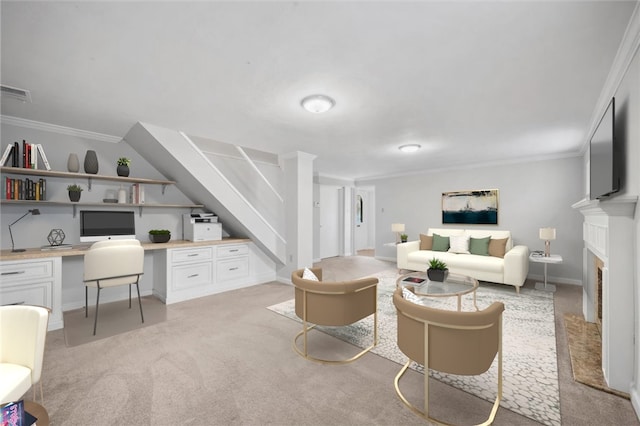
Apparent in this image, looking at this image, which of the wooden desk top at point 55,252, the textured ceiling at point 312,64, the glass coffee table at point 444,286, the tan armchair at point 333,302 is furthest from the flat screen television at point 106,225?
the glass coffee table at point 444,286

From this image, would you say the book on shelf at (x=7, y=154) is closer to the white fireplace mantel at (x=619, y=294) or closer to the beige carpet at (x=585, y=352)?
the white fireplace mantel at (x=619, y=294)

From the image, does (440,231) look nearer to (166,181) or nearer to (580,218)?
(580,218)

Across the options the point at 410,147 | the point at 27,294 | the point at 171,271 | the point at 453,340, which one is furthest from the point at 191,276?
the point at 410,147

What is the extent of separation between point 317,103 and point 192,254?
2902mm

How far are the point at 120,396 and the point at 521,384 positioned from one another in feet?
9.40

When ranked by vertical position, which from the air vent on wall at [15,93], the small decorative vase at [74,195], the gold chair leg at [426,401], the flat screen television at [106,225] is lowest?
the gold chair leg at [426,401]

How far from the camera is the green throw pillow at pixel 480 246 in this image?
5.18 m

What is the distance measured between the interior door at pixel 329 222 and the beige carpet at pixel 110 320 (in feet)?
15.1

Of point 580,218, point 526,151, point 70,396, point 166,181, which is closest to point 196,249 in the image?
point 166,181

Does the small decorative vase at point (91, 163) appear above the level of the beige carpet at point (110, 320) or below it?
above

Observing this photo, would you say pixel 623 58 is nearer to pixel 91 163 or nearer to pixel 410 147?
pixel 410 147

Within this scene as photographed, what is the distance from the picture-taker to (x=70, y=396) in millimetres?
1935

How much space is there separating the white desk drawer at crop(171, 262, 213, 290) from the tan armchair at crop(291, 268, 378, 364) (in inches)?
89.4

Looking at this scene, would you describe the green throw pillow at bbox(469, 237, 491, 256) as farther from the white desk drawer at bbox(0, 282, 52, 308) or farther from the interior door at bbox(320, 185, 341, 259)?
the white desk drawer at bbox(0, 282, 52, 308)
